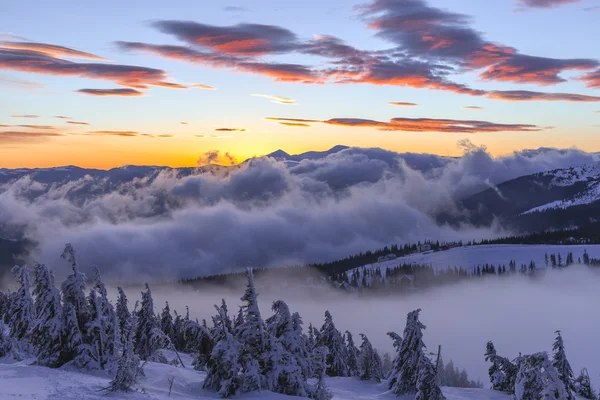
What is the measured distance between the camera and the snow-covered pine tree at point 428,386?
45219mm

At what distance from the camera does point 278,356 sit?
3734 cm

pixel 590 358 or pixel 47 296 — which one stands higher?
pixel 47 296

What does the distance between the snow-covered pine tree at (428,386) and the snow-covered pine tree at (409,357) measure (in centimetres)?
313

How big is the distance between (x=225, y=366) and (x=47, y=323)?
14.9 metres

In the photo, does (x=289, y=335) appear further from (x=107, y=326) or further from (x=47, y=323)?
(x=47, y=323)

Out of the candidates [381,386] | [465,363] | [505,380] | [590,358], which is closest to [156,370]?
[381,386]

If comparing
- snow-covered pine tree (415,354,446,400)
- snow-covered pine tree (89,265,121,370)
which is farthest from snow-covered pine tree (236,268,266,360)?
snow-covered pine tree (415,354,446,400)

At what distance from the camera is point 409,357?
51.2m

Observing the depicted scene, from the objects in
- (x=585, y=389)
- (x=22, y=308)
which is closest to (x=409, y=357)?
(x=585, y=389)

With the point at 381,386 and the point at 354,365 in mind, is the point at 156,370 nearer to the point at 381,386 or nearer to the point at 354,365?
the point at 381,386

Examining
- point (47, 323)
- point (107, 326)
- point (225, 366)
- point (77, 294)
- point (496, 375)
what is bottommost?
point (496, 375)

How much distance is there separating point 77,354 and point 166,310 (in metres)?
53.7

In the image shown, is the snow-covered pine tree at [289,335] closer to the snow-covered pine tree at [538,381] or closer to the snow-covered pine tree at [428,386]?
the snow-covered pine tree at [428,386]

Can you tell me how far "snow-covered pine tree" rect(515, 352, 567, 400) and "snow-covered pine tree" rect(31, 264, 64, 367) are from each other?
32.6m
